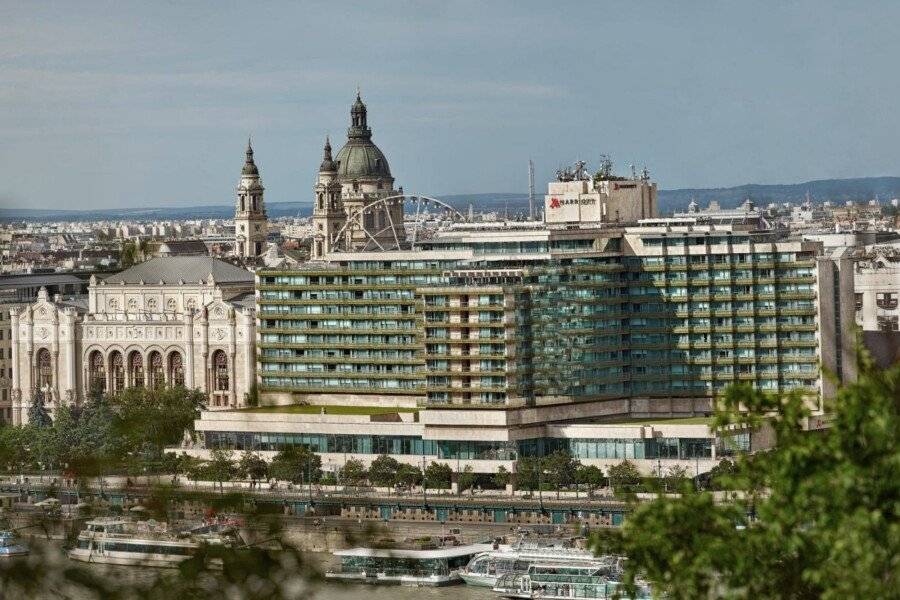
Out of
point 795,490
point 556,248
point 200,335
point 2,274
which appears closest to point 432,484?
point 556,248

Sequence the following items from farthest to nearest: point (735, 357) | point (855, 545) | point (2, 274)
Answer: point (2, 274)
point (735, 357)
point (855, 545)

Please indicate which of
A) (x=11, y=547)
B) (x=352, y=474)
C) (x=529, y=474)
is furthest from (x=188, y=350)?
(x=11, y=547)

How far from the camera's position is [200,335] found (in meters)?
74.7

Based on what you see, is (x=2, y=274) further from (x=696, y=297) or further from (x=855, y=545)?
(x=855, y=545)

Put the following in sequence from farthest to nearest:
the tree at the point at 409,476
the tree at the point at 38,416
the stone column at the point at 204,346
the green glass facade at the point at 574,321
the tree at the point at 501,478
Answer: the stone column at the point at 204,346 → the tree at the point at 38,416 → the green glass facade at the point at 574,321 → the tree at the point at 409,476 → the tree at the point at 501,478

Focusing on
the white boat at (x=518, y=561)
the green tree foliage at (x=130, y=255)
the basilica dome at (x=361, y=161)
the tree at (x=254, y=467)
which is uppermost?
the basilica dome at (x=361, y=161)

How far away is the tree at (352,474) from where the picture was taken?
60.0 m

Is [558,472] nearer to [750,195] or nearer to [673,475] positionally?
[673,475]

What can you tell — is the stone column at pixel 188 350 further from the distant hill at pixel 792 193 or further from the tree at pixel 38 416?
the distant hill at pixel 792 193

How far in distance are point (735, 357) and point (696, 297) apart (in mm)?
1723

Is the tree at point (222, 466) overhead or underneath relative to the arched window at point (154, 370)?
underneath

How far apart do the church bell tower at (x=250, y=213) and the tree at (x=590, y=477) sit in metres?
45.5

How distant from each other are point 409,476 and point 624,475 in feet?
16.5

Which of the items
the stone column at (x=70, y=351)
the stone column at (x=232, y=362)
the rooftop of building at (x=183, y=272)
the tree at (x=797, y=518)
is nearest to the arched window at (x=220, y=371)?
the stone column at (x=232, y=362)
